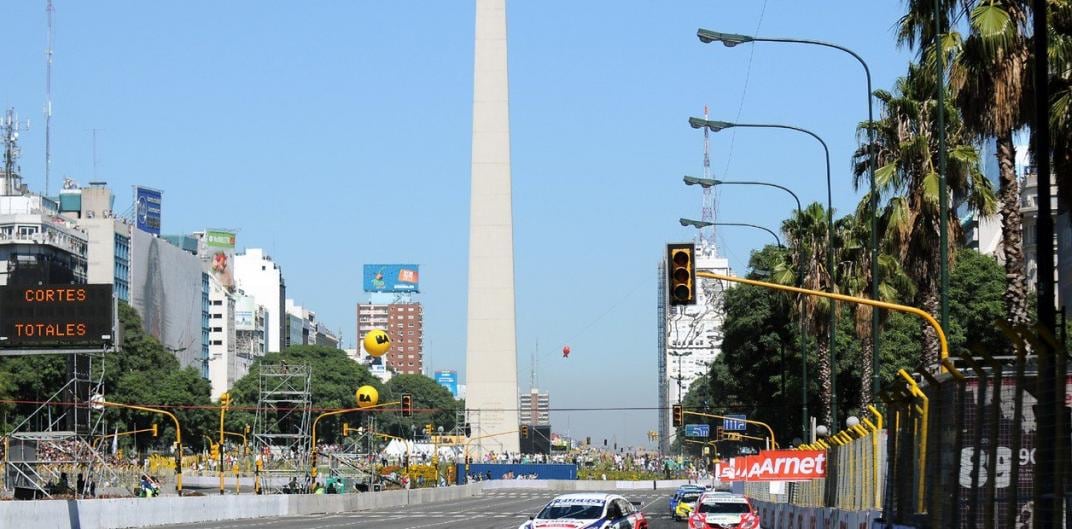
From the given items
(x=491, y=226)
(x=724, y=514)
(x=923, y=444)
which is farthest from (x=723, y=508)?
(x=491, y=226)

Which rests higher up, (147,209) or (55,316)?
(147,209)

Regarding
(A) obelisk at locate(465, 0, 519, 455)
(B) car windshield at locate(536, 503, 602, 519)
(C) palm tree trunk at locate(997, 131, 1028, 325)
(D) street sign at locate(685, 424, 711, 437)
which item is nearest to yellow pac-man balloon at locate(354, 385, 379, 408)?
(A) obelisk at locate(465, 0, 519, 455)

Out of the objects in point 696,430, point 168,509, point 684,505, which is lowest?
point 696,430

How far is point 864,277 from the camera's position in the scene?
60.2 metres

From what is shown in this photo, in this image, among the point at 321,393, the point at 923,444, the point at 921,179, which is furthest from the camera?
the point at 321,393

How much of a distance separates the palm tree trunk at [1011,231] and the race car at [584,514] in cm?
890

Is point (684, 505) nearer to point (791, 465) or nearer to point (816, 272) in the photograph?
point (816, 272)

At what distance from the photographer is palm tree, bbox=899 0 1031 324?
32.1 meters

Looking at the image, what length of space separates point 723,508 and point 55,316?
1704 centimetres

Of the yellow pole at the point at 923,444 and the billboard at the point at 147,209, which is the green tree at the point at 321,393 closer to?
the billboard at the point at 147,209

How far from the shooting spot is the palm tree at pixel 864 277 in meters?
57.4

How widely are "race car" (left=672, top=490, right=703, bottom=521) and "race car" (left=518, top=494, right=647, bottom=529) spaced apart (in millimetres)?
27115

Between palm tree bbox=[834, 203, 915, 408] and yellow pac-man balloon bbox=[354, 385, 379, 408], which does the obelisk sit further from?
palm tree bbox=[834, 203, 915, 408]

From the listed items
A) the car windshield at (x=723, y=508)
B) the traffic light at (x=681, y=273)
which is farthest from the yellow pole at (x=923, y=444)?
the car windshield at (x=723, y=508)
